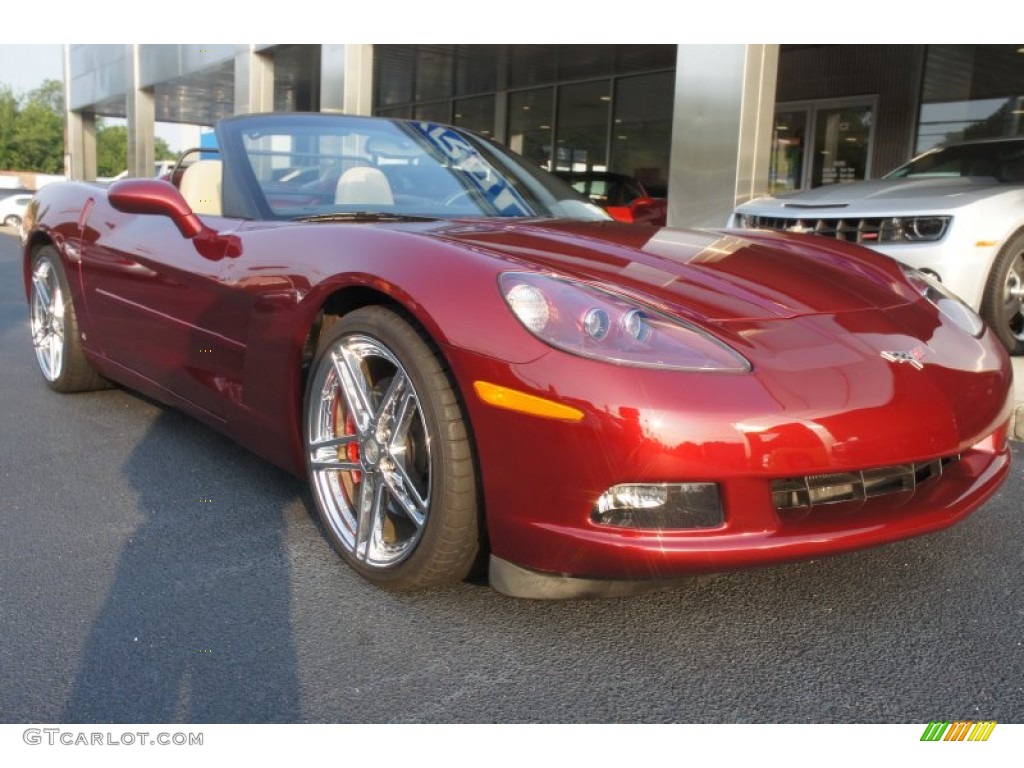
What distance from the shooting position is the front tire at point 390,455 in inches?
88.1

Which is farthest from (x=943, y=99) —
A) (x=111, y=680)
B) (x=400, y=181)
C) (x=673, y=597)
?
(x=111, y=680)

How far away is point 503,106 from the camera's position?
21.0m

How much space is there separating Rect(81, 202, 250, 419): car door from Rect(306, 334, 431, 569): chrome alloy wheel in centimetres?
43

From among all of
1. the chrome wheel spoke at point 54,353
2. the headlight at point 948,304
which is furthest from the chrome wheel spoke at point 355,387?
the chrome wheel spoke at point 54,353

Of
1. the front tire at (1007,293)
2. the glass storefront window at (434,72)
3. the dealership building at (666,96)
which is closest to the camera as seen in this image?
the front tire at (1007,293)

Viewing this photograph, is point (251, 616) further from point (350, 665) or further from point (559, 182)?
point (559, 182)

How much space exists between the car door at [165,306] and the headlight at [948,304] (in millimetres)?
2003

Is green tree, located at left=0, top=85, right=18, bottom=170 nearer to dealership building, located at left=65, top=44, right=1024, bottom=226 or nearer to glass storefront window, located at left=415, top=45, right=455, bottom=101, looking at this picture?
dealership building, located at left=65, top=44, right=1024, bottom=226

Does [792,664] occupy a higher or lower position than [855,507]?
lower

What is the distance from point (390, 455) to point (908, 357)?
1.29 metres

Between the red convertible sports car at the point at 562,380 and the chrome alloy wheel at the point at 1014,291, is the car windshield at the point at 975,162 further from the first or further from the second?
the red convertible sports car at the point at 562,380

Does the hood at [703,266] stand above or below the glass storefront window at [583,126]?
below

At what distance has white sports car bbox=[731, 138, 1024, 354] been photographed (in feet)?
17.0

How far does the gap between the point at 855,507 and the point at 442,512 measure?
931 mm
